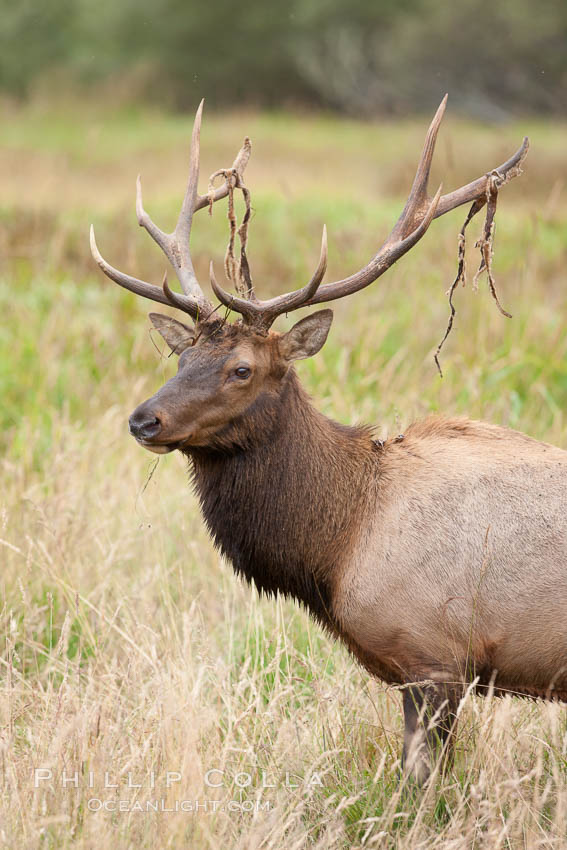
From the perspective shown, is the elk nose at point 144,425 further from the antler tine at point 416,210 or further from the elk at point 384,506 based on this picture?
the antler tine at point 416,210

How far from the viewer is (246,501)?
151 inches

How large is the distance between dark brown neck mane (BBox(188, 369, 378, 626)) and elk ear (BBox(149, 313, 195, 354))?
0.46 m

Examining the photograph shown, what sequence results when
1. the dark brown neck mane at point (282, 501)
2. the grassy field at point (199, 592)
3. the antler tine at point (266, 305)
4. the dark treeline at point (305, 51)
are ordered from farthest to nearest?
the dark treeline at point (305, 51) → the dark brown neck mane at point (282, 501) → the antler tine at point (266, 305) → the grassy field at point (199, 592)

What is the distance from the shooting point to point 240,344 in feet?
12.4

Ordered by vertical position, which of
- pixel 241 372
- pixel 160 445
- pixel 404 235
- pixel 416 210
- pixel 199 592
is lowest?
pixel 199 592

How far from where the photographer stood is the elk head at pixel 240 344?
11.8 ft

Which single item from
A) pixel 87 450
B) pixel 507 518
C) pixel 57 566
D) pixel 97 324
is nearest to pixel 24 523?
pixel 57 566

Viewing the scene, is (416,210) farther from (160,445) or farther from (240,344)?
(160,445)

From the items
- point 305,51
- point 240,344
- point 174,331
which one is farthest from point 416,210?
point 305,51

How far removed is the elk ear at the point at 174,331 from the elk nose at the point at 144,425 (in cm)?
59

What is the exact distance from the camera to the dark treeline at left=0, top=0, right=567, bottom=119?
27375mm

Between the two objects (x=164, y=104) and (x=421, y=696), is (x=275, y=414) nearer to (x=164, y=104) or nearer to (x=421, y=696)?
(x=421, y=696)

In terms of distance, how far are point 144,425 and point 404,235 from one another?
1287mm

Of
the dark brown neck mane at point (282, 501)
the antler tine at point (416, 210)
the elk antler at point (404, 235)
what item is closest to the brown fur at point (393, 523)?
the dark brown neck mane at point (282, 501)
